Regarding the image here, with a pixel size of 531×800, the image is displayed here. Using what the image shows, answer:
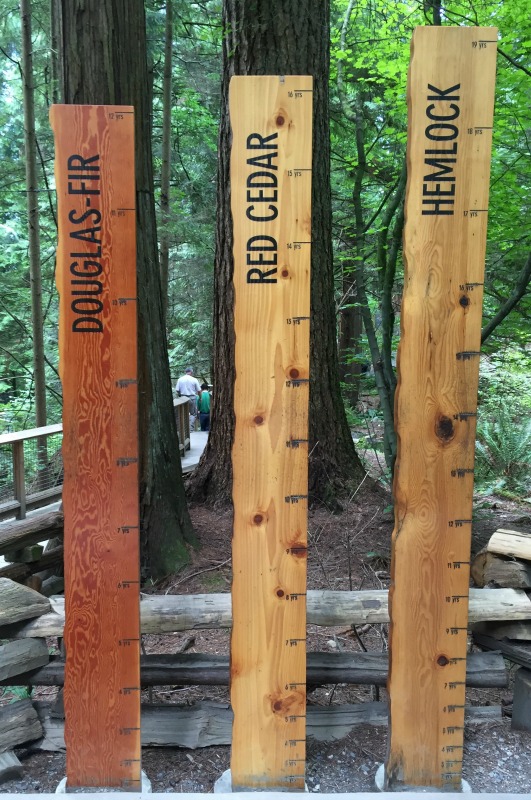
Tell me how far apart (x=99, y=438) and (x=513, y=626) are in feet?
7.77

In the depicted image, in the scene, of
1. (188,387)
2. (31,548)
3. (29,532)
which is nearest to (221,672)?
(29,532)

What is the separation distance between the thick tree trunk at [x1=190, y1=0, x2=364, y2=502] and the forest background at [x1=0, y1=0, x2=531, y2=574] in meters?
0.11

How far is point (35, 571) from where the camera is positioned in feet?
16.8

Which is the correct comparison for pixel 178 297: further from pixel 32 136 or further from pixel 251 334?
pixel 251 334

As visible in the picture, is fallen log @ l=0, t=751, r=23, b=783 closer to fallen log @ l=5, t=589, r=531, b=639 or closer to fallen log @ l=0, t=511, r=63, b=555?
fallen log @ l=5, t=589, r=531, b=639

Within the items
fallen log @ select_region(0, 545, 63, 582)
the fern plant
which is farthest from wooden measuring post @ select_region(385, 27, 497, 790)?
the fern plant

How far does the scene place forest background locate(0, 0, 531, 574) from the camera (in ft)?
17.7

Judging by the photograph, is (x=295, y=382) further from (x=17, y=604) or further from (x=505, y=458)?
(x=505, y=458)

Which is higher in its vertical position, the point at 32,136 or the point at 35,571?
the point at 32,136

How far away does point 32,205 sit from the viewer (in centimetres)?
954

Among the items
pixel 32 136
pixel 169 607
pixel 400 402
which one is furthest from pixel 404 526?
pixel 32 136

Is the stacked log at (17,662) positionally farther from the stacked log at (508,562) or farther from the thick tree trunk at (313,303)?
the thick tree trunk at (313,303)

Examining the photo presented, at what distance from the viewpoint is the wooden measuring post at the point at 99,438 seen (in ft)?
7.73

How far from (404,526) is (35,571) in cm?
385
